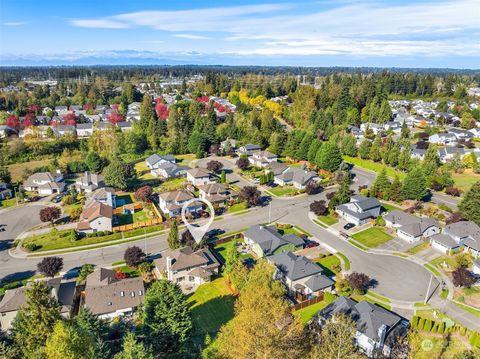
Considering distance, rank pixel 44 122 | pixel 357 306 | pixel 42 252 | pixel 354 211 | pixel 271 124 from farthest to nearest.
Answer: pixel 44 122
pixel 271 124
pixel 354 211
pixel 42 252
pixel 357 306

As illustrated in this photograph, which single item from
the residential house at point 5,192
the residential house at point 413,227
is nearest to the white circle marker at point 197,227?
the residential house at point 413,227

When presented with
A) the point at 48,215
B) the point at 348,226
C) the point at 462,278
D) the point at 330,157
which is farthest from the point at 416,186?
the point at 48,215

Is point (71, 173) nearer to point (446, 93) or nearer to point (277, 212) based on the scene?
point (277, 212)

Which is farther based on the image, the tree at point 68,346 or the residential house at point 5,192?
the residential house at point 5,192

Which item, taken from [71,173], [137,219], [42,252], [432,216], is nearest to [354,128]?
[432,216]

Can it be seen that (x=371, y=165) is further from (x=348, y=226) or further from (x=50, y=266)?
(x=50, y=266)

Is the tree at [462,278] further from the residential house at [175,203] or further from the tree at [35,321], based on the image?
the tree at [35,321]
